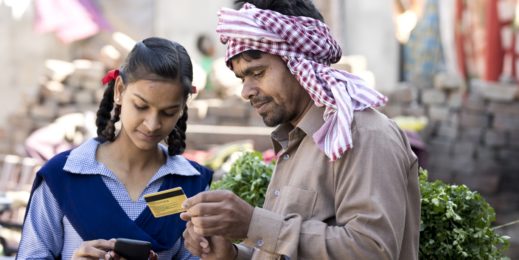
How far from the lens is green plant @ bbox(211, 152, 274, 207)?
12.9ft

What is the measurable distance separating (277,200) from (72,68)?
11.0m

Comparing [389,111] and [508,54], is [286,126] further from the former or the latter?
[389,111]

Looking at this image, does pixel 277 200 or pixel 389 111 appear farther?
pixel 389 111

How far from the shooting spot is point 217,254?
2.92m

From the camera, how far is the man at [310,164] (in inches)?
107

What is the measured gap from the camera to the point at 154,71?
3215mm

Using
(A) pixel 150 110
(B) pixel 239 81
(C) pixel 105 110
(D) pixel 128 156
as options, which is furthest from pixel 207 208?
(B) pixel 239 81

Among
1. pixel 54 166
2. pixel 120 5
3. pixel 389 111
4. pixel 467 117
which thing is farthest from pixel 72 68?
pixel 54 166

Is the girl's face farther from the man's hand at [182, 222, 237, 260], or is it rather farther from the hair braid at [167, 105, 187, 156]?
the man's hand at [182, 222, 237, 260]

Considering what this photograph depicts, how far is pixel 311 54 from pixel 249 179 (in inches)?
45.9

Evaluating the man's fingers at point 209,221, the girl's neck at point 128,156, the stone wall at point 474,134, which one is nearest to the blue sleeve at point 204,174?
the girl's neck at point 128,156

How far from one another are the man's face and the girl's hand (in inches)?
24.6

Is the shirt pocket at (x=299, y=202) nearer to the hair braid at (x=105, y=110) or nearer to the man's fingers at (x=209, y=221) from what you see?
the man's fingers at (x=209, y=221)

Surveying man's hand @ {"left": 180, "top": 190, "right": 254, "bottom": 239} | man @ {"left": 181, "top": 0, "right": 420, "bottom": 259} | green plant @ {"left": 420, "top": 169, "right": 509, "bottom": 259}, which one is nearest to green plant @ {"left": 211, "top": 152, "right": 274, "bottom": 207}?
green plant @ {"left": 420, "top": 169, "right": 509, "bottom": 259}
